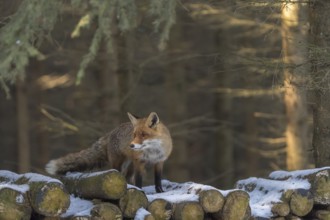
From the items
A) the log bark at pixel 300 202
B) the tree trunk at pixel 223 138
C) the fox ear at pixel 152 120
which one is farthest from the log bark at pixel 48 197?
the tree trunk at pixel 223 138

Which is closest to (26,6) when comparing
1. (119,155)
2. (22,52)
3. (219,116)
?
(22,52)

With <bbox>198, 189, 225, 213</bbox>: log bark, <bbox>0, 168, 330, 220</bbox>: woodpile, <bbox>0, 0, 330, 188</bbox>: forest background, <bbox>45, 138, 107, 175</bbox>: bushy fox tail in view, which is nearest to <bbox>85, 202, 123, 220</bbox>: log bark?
<bbox>0, 168, 330, 220</bbox>: woodpile

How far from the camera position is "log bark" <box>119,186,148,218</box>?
684 cm

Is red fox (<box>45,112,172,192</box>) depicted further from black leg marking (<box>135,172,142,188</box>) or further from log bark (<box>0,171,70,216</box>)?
log bark (<box>0,171,70,216</box>)

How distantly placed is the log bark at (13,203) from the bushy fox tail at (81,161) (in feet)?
6.86

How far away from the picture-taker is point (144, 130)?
8734 mm

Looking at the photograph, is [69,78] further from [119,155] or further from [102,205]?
[102,205]

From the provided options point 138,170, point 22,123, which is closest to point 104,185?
point 138,170

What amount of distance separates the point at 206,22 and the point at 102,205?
37.5 ft

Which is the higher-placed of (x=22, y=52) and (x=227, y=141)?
(x=22, y=52)

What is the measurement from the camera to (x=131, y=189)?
272 inches

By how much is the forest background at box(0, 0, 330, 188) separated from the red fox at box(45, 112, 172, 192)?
1.39 meters

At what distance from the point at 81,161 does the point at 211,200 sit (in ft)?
8.06

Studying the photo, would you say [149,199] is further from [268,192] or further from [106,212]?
[268,192]
